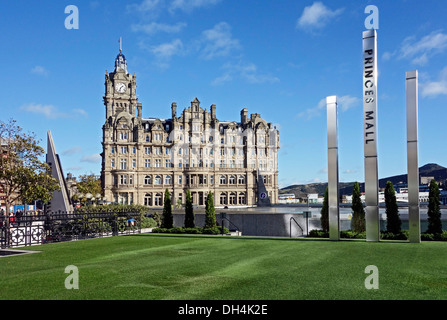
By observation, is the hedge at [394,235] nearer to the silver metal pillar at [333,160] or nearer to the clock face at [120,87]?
the silver metal pillar at [333,160]

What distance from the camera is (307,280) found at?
9156 mm

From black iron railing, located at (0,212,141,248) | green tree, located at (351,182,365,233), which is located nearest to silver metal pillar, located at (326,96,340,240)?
green tree, located at (351,182,365,233)

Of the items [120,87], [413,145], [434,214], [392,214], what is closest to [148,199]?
[120,87]

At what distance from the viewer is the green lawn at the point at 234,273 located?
8070 millimetres

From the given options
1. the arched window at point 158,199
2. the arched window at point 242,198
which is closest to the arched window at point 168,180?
the arched window at point 158,199

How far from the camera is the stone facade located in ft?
239

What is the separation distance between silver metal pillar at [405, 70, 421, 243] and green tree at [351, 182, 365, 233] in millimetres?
4268

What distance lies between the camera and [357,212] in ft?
71.1

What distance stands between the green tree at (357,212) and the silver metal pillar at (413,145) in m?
4.27

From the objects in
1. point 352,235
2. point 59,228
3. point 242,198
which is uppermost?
point 59,228

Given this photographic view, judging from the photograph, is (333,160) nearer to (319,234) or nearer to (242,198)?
(319,234)

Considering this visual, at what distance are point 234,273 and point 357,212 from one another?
1354 centimetres
